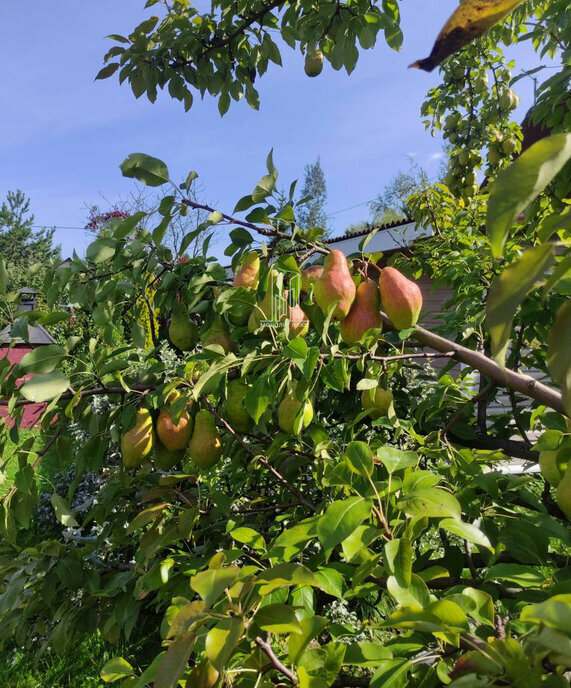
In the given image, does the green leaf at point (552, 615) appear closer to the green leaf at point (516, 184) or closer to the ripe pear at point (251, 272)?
the green leaf at point (516, 184)

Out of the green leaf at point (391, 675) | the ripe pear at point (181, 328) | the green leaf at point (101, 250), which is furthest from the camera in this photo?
the ripe pear at point (181, 328)

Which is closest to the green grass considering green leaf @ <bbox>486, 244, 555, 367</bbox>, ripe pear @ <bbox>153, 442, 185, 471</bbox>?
ripe pear @ <bbox>153, 442, 185, 471</bbox>

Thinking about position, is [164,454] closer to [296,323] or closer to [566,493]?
[296,323]

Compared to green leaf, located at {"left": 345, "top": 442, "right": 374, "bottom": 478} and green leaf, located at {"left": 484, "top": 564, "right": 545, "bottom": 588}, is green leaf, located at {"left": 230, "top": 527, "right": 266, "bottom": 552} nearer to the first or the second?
green leaf, located at {"left": 345, "top": 442, "right": 374, "bottom": 478}

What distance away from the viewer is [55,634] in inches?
48.8

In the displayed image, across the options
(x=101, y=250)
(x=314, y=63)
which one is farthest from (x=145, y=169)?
(x=314, y=63)

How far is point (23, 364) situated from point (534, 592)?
1067 millimetres

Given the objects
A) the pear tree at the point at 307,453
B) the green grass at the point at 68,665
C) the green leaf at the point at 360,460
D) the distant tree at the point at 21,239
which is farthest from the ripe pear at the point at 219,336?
the distant tree at the point at 21,239

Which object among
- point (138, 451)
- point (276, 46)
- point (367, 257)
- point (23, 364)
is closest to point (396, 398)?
point (367, 257)

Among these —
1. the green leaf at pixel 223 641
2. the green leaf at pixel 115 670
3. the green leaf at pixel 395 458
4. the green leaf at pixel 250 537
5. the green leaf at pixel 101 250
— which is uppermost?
the green leaf at pixel 101 250

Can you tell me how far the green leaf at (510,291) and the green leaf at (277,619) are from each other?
0.37m

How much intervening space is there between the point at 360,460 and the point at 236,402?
51 centimetres

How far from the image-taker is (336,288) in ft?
3.27

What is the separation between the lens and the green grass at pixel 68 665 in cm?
217
